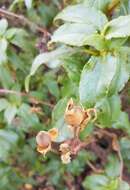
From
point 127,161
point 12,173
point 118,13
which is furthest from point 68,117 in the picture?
point 12,173

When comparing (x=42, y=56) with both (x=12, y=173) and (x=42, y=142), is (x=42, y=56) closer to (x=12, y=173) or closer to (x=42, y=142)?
(x=42, y=142)

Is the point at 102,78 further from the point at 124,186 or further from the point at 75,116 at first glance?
the point at 124,186

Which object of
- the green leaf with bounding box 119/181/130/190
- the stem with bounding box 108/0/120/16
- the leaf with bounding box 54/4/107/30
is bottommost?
the green leaf with bounding box 119/181/130/190

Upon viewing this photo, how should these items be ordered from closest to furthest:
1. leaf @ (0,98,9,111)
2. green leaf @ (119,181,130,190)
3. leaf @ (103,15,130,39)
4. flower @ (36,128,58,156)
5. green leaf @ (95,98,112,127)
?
leaf @ (103,15,130,39), flower @ (36,128,58,156), green leaf @ (95,98,112,127), green leaf @ (119,181,130,190), leaf @ (0,98,9,111)

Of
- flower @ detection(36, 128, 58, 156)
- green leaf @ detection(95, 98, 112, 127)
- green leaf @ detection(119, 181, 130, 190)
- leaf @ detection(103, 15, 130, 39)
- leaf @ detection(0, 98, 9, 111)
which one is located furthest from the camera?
leaf @ detection(0, 98, 9, 111)

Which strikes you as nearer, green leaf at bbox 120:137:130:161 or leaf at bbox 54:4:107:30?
leaf at bbox 54:4:107:30

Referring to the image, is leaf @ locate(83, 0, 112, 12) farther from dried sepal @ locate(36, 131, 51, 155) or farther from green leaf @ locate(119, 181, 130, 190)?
green leaf @ locate(119, 181, 130, 190)

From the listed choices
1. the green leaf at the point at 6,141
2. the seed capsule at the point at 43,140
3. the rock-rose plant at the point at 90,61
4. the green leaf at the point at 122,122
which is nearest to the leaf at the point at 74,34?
the rock-rose plant at the point at 90,61

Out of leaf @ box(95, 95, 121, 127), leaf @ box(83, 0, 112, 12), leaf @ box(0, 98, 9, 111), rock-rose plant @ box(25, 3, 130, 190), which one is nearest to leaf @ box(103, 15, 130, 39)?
rock-rose plant @ box(25, 3, 130, 190)
